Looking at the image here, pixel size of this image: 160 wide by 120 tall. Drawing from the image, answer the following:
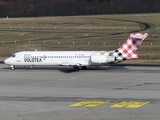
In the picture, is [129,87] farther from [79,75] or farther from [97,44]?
[97,44]

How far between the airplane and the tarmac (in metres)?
1.12

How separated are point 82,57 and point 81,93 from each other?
1650 cm

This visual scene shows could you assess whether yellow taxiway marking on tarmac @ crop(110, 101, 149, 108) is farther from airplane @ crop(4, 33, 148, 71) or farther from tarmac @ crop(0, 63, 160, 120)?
airplane @ crop(4, 33, 148, 71)

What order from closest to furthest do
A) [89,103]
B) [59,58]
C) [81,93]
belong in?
[89,103] → [81,93] → [59,58]

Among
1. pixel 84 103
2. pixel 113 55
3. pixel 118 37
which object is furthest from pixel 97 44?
pixel 84 103

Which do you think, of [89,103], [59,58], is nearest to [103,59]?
[59,58]

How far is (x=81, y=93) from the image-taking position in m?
42.8

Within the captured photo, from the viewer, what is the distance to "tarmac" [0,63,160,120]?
33.7 m

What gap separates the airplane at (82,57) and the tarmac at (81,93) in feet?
3.67

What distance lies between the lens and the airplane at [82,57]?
57191mm

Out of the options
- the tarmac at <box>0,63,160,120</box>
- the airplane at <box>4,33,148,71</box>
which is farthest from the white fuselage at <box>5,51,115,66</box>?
the tarmac at <box>0,63,160,120</box>

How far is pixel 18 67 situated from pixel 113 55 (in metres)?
15.5

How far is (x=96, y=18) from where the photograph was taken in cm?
13150

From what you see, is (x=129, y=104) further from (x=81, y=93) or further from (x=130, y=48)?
(x=130, y=48)
